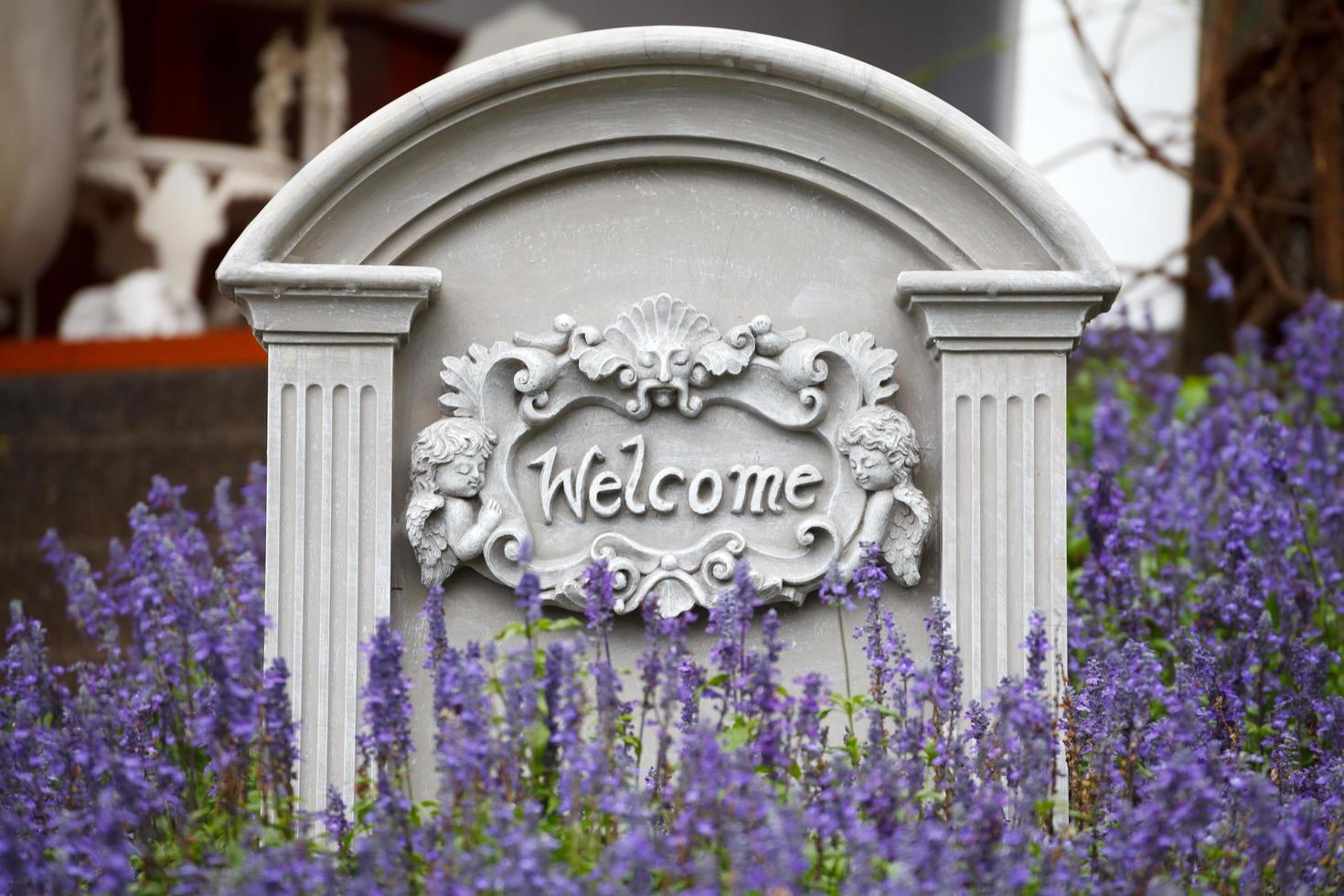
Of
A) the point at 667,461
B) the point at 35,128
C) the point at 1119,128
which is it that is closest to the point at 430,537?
the point at 667,461

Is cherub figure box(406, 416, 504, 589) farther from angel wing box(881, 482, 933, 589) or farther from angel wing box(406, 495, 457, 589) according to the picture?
angel wing box(881, 482, 933, 589)

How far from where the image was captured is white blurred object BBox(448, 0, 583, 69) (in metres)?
A: 6.60

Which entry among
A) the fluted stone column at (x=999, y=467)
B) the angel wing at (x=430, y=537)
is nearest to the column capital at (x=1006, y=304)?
the fluted stone column at (x=999, y=467)

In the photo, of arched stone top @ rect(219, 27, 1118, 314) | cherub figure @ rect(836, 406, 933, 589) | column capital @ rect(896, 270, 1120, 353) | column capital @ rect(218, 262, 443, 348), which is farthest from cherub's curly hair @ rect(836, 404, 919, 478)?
column capital @ rect(218, 262, 443, 348)

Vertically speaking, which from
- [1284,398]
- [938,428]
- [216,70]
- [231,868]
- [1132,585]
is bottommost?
[231,868]

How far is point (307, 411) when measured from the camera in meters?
2.94

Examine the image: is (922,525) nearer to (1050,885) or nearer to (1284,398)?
(1050,885)

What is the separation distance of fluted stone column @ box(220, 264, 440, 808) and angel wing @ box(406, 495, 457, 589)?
0.05 meters

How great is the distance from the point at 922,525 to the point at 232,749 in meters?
1.30

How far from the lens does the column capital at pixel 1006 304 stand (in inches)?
115

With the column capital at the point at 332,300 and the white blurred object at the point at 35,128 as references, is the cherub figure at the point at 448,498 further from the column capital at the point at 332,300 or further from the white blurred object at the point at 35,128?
the white blurred object at the point at 35,128

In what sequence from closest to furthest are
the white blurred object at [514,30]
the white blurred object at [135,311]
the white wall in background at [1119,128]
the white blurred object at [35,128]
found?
1. the white blurred object at [35,128]
2. the white blurred object at [135,311]
3. the white wall in background at [1119,128]
4. the white blurred object at [514,30]

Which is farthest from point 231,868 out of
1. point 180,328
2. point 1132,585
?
point 180,328

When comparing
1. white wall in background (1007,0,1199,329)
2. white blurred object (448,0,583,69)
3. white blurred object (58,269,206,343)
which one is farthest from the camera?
white blurred object (448,0,583,69)
